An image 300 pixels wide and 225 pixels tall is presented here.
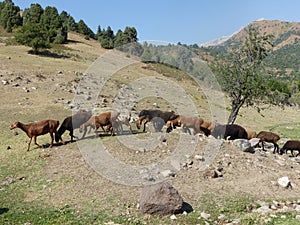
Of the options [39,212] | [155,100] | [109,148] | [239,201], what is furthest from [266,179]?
[155,100]

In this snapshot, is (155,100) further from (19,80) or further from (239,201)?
(239,201)

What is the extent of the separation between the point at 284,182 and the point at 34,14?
74.7 meters

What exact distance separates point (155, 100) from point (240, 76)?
12.0 m

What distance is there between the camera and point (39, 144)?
15.8 meters

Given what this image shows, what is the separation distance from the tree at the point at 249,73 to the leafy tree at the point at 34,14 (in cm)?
6201

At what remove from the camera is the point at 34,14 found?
7525cm

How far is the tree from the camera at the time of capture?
69.1ft

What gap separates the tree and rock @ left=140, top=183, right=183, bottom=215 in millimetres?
13203

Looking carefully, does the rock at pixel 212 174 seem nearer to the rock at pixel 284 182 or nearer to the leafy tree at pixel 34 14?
the rock at pixel 284 182

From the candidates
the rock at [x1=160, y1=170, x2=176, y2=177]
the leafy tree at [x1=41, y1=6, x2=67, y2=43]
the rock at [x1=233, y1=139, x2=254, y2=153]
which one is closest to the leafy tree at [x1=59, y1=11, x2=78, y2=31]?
the leafy tree at [x1=41, y1=6, x2=67, y2=43]

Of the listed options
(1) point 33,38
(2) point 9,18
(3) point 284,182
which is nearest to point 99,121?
(3) point 284,182

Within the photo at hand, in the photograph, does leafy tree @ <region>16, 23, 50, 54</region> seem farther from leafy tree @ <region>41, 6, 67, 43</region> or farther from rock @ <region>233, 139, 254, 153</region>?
rock @ <region>233, 139, 254, 153</region>

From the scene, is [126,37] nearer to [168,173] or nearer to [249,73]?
[249,73]

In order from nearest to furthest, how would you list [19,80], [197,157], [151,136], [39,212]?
[39,212], [197,157], [151,136], [19,80]
